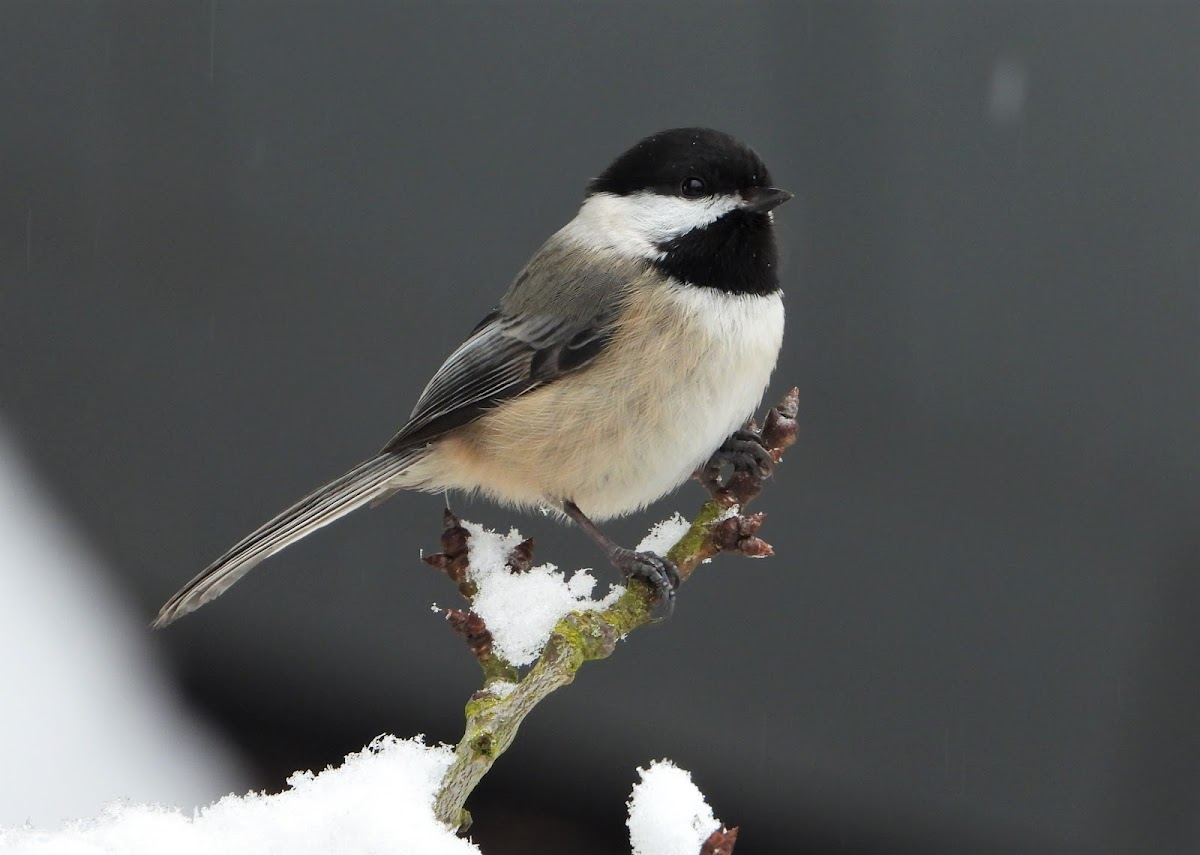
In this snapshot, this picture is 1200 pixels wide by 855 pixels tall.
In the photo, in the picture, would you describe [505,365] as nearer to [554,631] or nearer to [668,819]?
[554,631]

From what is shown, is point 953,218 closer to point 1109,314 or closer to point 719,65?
point 1109,314

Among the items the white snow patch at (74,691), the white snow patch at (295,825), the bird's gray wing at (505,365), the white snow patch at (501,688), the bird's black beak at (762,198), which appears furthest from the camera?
the white snow patch at (74,691)

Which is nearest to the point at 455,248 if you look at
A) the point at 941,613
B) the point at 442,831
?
the point at 941,613

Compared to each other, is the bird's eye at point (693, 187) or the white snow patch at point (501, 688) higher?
the bird's eye at point (693, 187)

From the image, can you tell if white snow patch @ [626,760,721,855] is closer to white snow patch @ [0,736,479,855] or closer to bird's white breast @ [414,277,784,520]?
white snow patch @ [0,736,479,855]

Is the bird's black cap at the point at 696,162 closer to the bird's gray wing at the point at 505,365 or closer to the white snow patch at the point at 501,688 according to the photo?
the bird's gray wing at the point at 505,365

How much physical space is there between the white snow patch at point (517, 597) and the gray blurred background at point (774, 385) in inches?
82.5

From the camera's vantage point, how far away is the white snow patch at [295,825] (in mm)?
1129

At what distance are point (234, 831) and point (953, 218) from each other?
340 centimetres

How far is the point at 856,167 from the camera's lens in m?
4.02

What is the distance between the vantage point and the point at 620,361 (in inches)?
93.0

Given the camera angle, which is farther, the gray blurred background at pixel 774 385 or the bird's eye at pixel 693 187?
the gray blurred background at pixel 774 385

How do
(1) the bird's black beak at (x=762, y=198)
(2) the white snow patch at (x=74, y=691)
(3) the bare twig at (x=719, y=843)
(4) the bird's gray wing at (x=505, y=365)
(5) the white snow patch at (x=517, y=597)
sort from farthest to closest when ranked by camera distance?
(2) the white snow patch at (x=74, y=691)
(4) the bird's gray wing at (x=505, y=365)
(1) the bird's black beak at (x=762, y=198)
(5) the white snow patch at (x=517, y=597)
(3) the bare twig at (x=719, y=843)

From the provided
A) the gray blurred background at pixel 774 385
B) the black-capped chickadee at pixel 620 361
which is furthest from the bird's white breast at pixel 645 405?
the gray blurred background at pixel 774 385
